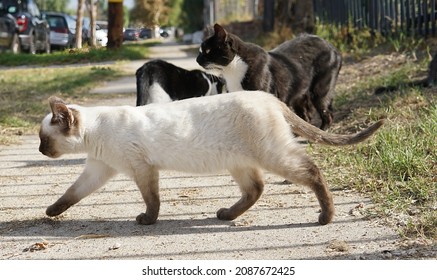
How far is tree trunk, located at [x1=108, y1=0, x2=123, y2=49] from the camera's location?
539cm

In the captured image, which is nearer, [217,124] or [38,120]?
[217,124]

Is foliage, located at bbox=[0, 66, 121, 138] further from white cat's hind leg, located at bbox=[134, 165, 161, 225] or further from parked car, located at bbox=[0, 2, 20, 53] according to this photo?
white cat's hind leg, located at bbox=[134, 165, 161, 225]

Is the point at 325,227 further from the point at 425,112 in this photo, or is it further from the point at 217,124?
the point at 425,112

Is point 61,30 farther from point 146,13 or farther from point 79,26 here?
point 79,26

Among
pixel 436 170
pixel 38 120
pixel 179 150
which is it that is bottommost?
pixel 38 120

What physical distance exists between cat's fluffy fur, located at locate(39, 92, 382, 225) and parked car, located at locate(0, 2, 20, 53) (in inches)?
186

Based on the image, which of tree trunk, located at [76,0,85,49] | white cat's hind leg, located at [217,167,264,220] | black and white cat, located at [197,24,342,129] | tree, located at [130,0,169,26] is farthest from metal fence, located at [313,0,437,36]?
white cat's hind leg, located at [217,167,264,220]

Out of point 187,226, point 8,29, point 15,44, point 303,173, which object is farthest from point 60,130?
point 15,44

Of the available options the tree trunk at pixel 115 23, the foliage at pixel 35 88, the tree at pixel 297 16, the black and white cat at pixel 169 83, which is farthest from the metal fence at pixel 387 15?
the tree trunk at pixel 115 23

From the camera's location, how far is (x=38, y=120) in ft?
27.8

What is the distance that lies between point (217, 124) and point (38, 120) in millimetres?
4821

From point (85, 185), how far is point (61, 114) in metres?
0.50
